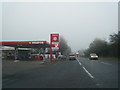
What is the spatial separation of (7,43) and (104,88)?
3753 cm

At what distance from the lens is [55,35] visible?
45.3m

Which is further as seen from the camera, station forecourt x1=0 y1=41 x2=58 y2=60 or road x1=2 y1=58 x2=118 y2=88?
station forecourt x1=0 y1=41 x2=58 y2=60

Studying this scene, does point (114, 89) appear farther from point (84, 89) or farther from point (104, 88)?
point (84, 89)

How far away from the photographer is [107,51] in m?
69.2

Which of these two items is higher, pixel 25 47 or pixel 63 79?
pixel 25 47

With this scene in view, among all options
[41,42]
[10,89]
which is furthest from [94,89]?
[41,42]

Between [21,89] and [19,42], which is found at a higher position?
[19,42]

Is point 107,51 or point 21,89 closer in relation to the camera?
point 21,89

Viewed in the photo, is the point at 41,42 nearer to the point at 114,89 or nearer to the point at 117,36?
the point at 117,36

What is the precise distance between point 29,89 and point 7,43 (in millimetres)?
36241

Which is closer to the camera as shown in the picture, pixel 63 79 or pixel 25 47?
pixel 63 79

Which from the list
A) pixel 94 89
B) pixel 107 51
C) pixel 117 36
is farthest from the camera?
pixel 107 51

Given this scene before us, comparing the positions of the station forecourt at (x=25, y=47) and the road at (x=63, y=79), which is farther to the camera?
the station forecourt at (x=25, y=47)

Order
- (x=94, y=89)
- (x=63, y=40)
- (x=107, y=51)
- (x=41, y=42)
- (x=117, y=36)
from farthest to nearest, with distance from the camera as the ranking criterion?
(x=63, y=40) → (x=107, y=51) → (x=117, y=36) → (x=41, y=42) → (x=94, y=89)
